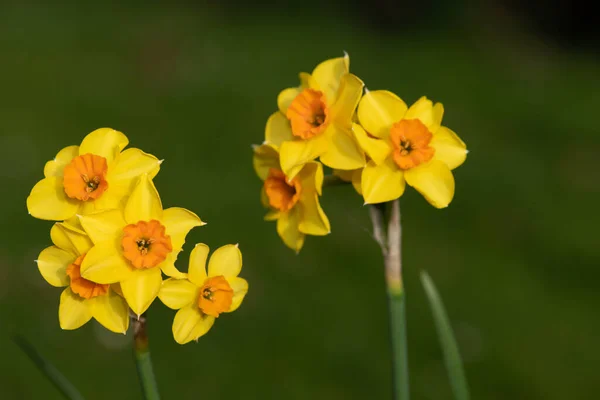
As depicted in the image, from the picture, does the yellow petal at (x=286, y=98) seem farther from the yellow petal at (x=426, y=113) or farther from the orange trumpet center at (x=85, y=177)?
the orange trumpet center at (x=85, y=177)

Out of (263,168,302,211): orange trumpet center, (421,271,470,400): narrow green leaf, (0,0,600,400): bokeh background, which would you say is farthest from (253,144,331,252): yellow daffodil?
(421,271,470,400): narrow green leaf

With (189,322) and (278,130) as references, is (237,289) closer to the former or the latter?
(189,322)

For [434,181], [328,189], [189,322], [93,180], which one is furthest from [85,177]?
[328,189]

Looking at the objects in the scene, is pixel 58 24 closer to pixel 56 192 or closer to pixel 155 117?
pixel 155 117

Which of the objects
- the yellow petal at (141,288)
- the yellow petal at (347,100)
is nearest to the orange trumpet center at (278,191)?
the yellow petal at (347,100)

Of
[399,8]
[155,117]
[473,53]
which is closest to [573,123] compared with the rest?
[473,53]
